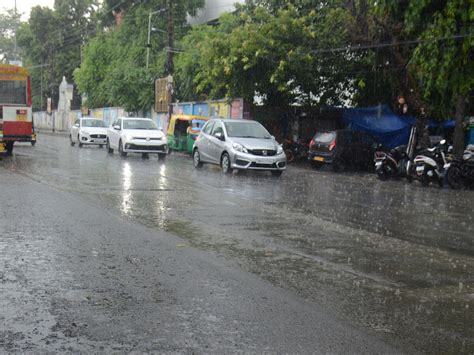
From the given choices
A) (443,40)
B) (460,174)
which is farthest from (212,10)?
(460,174)

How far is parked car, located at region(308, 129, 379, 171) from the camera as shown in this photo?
24828 mm

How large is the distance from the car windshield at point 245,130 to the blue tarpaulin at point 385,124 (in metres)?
7.76

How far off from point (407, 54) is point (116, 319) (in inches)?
872

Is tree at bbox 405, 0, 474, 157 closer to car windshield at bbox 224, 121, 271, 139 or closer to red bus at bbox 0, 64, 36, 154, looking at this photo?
car windshield at bbox 224, 121, 271, 139

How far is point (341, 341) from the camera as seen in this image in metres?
4.59

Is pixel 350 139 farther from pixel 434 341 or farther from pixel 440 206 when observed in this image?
pixel 434 341

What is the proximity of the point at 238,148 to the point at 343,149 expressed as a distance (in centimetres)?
659

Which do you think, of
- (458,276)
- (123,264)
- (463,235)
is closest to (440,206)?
(463,235)

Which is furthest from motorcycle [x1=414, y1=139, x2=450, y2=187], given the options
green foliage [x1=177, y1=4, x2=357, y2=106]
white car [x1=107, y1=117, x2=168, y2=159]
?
white car [x1=107, y1=117, x2=168, y2=159]

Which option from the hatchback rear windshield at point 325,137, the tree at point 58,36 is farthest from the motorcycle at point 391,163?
the tree at point 58,36

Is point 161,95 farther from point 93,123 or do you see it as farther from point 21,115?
point 21,115

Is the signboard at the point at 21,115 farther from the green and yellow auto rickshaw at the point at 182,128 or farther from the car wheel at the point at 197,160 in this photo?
the car wheel at the point at 197,160

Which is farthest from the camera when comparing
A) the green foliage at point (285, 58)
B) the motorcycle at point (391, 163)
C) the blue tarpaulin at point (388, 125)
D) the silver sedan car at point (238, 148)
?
the green foliage at point (285, 58)

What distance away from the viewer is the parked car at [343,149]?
977 inches
